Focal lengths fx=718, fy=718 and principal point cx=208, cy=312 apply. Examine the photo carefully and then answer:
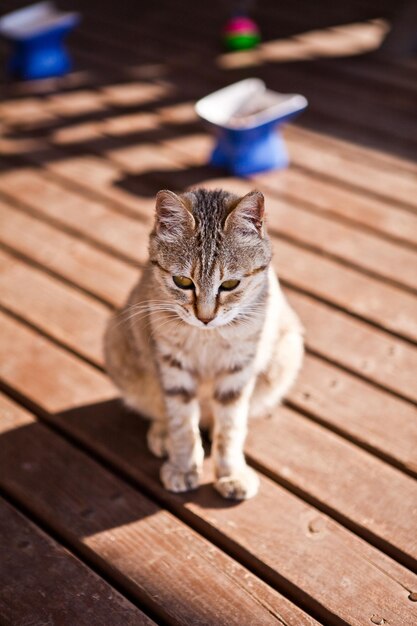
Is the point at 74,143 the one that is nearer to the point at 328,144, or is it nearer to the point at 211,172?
the point at 211,172

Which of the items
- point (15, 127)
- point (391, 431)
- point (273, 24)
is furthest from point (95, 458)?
point (273, 24)

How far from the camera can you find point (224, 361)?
189 cm

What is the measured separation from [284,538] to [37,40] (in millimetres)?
3315

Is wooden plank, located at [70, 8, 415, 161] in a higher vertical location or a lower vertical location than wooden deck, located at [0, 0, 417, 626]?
higher

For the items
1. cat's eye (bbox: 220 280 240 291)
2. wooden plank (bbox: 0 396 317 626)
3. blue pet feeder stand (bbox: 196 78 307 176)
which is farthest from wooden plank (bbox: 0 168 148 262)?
cat's eye (bbox: 220 280 240 291)

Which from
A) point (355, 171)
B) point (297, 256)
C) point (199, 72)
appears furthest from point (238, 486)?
point (199, 72)

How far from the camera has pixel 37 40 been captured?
4082 millimetres

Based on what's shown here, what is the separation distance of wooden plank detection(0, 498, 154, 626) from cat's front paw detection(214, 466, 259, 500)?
398 millimetres

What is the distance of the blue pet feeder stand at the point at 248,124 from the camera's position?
3141 mm

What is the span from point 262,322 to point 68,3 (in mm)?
4132

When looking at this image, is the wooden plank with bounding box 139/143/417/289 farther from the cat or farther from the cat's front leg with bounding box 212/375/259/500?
the cat's front leg with bounding box 212/375/259/500

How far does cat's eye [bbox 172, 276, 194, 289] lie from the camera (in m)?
1.76

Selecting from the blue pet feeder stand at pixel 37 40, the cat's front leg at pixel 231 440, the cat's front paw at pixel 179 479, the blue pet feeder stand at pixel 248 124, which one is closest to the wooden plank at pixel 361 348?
the cat's front leg at pixel 231 440

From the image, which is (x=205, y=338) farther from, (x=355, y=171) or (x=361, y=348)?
(x=355, y=171)
